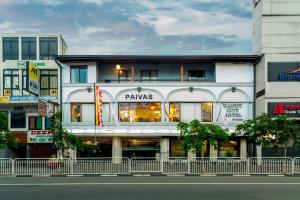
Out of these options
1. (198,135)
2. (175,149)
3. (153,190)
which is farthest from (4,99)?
(153,190)

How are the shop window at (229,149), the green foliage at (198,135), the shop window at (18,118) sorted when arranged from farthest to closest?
the shop window at (18,118) < the shop window at (229,149) < the green foliage at (198,135)

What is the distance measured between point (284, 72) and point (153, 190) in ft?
68.0

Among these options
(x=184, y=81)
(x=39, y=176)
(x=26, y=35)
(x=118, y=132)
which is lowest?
(x=39, y=176)

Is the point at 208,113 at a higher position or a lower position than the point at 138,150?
higher

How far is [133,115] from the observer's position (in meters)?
38.2

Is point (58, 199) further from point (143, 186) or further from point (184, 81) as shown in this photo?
point (184, 81)

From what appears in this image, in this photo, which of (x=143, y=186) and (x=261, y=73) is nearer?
(x=143, y=186)

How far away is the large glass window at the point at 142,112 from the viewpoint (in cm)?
3809

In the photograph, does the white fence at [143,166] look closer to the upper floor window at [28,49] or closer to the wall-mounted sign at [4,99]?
the wall-mounted sign at [4,99]

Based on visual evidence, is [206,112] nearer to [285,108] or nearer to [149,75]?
[149,75]

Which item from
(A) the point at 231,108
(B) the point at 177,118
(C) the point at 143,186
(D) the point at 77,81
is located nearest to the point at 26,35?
(D) the point at 77,81

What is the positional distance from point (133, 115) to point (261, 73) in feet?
37.5

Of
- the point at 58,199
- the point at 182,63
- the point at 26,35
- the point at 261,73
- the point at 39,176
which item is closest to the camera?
the point at 58,199

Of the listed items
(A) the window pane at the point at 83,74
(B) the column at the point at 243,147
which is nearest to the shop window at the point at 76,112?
(A) the window pane at the point at 83,74
